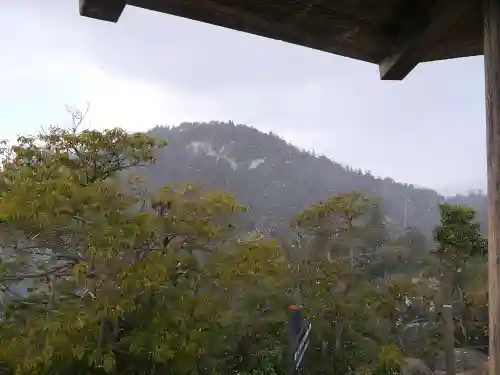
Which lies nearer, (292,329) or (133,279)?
(133,279)

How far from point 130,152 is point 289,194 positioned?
22.4 metres

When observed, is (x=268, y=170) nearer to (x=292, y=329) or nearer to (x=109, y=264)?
(x=292, y=329)

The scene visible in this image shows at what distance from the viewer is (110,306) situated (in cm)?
358

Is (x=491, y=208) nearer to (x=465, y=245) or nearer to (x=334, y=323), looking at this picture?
(x=334, y=323)

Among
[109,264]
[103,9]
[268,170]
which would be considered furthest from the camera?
[268,170]

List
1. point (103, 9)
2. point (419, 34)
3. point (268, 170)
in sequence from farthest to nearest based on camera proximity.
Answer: point (268, 170) < point (419, 34) < point (103, 9)

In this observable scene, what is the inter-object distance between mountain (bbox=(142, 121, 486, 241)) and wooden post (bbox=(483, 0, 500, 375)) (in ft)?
67.0

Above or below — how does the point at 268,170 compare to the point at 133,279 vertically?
above

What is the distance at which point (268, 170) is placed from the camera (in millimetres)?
32406

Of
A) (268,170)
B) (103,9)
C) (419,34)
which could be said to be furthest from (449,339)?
(268,170)

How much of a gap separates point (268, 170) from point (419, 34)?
31.6 m

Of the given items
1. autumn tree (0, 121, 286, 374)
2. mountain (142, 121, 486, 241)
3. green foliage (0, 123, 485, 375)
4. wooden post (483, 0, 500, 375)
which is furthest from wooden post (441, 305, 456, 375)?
mountain (142, 121, 486, 241)

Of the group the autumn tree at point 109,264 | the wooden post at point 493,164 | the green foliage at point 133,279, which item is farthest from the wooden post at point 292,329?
the wooden post at point 493,164

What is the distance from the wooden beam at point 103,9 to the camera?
2.35ft
